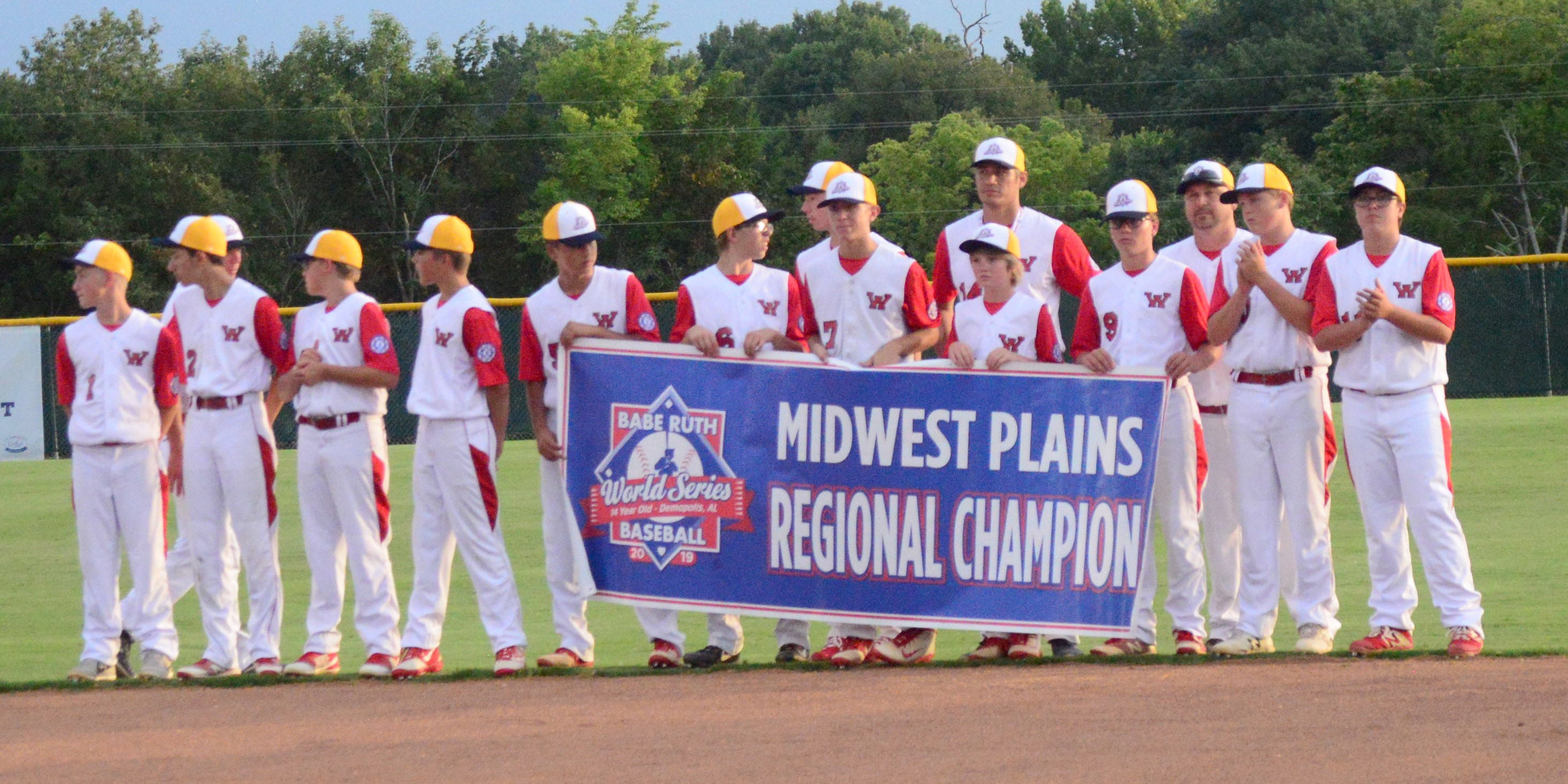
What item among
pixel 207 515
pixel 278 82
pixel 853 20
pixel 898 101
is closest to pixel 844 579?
pixel 207 515

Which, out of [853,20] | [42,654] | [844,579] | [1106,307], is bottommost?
[42,654]

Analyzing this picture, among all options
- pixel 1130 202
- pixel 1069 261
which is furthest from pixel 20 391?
pixel 1130 202

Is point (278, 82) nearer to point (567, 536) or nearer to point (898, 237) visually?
point (898, 237)

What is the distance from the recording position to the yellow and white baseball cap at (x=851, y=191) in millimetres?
7332

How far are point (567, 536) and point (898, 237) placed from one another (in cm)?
5741

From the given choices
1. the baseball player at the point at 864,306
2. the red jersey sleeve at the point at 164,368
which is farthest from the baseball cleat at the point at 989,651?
the red jersey sleeve at the point at 164,368

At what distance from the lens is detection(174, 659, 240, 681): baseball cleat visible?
24.1 feet

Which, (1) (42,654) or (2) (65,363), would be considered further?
(1) (42,654)

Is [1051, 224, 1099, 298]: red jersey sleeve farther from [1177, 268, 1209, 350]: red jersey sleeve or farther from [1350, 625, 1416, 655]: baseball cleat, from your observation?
[1350, 625, 1416, 655]: baseball cleat

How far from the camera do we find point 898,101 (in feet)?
265

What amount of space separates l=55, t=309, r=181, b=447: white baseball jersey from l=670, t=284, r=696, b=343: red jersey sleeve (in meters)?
2.23

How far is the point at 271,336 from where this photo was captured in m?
7.46

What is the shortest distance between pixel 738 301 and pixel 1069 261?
149cm

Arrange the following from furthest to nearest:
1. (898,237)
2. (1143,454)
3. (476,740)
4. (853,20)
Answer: (853,20) < (898,237) < (1143,454) < (476,740)
